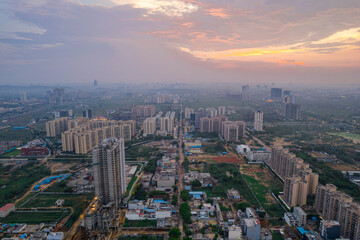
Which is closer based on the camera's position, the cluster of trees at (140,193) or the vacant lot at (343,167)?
the cluster of trees at (140,193)

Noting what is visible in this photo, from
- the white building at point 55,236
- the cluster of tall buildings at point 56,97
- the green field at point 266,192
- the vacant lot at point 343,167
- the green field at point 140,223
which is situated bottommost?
the green field at point 140,223

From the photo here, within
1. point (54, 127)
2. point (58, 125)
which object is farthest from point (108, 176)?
point (58, 125)

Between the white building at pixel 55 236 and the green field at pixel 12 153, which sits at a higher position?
the green field at pixel 12 153

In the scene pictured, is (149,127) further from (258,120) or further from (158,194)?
(158,194)

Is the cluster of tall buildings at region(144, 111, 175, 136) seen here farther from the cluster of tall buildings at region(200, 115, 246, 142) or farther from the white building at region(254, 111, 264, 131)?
the white building at region(254, 111, 264, 131)

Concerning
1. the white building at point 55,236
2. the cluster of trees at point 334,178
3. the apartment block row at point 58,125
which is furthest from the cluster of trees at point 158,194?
the apartment block row at point 58,125

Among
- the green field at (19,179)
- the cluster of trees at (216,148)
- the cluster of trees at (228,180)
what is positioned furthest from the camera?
the cluster of trees at (216,148)

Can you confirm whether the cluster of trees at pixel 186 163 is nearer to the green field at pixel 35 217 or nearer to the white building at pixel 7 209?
the green field at pixel 35 217
